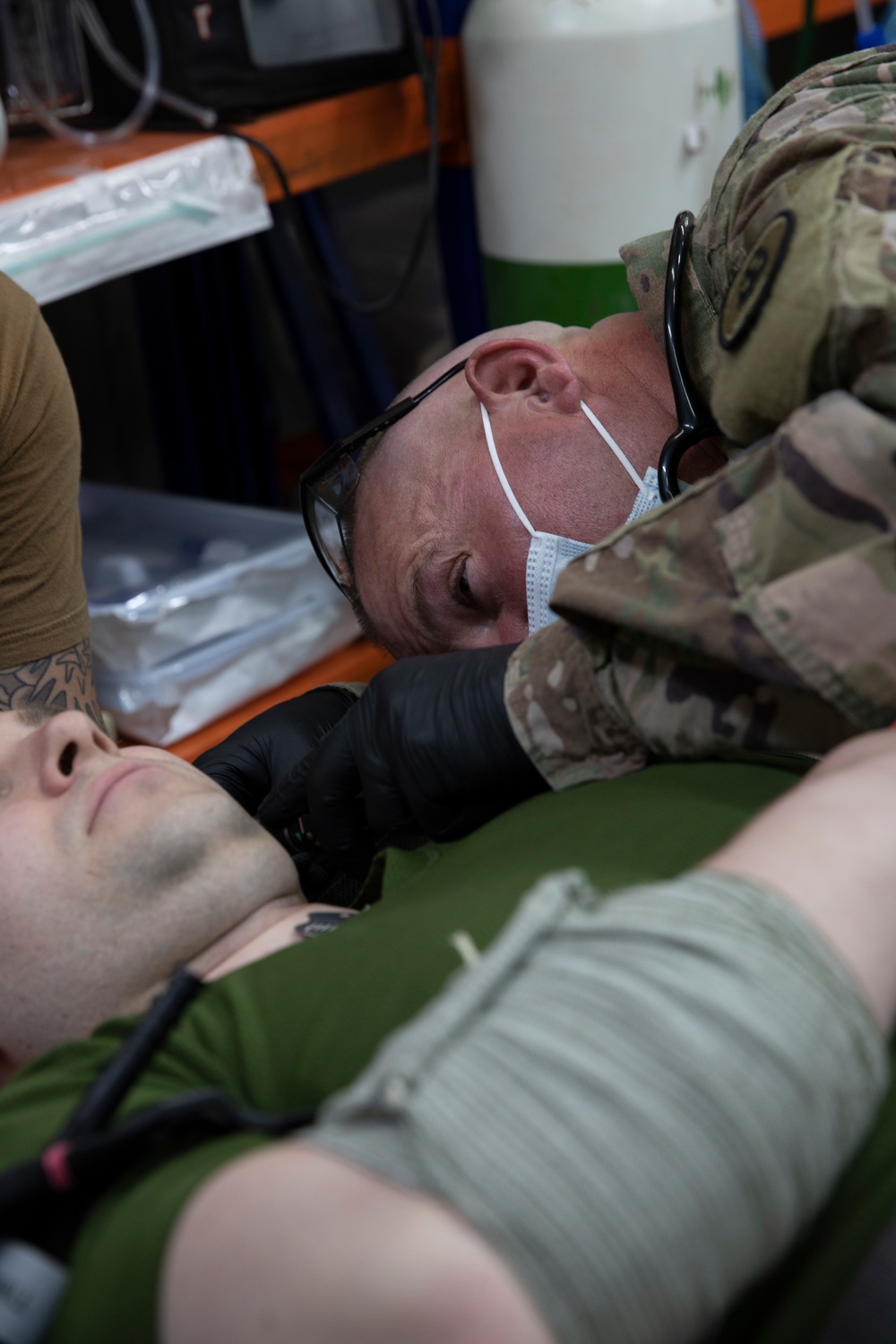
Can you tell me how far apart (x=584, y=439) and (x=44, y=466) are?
0.67m

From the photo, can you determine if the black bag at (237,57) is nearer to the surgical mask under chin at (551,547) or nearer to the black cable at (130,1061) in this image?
the surgical mask under chin at (551,547)

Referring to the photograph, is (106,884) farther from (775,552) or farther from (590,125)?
(590,125)

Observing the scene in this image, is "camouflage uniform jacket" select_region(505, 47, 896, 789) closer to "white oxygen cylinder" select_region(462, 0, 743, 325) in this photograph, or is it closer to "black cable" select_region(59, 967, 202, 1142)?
"black cable" select_region(59, 967, 202, 1142)

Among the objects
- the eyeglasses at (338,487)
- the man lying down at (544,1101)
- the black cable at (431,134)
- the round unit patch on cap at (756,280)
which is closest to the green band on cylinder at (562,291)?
the black cable at (431,134)

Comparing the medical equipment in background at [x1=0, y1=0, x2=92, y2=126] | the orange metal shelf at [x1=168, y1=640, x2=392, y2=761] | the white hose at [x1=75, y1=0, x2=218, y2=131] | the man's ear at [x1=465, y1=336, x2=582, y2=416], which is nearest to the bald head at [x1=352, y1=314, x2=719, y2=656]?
the man's ear at [x1=465, y1=336, x2=582, y2=416]

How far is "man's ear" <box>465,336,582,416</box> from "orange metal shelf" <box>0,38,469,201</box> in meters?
0.81

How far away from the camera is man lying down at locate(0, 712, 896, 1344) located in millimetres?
499

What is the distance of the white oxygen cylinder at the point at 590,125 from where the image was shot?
1.96 m

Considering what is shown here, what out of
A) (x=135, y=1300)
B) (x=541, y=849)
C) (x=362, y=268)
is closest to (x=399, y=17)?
(x=362, y=268)

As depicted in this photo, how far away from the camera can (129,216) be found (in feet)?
5.78

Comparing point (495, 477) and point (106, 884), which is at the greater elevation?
point (495, 477)

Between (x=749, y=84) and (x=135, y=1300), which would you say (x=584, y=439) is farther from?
(x=749, y=84)

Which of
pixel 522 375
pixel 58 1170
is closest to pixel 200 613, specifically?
pixel 522 375

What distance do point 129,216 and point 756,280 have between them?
3.87 feet
